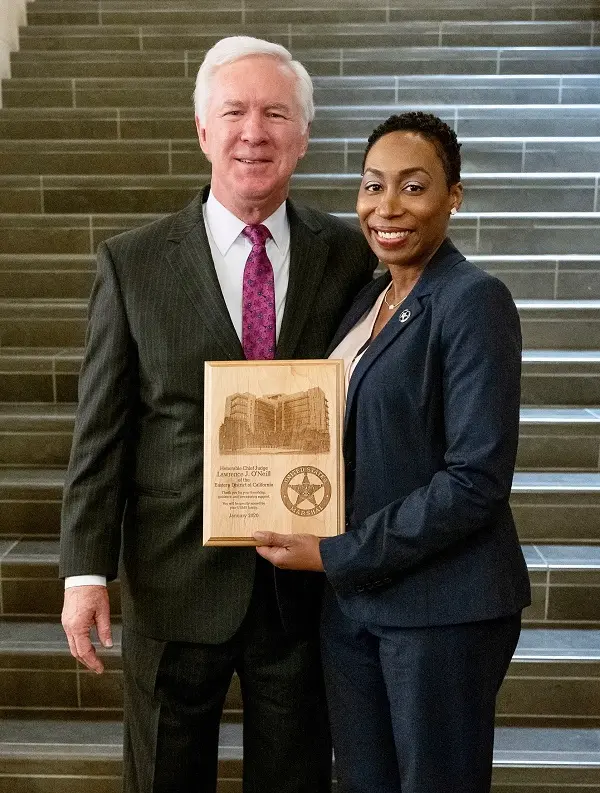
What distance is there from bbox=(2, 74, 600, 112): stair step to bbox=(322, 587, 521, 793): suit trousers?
13.6ft

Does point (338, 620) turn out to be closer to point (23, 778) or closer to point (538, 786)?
point (538, 786)

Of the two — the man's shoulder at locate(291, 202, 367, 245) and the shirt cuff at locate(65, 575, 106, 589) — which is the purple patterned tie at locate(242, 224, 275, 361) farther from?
the shirt cuff at locate(65, 575, 106, 589)

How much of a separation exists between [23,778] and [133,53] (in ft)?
14.7

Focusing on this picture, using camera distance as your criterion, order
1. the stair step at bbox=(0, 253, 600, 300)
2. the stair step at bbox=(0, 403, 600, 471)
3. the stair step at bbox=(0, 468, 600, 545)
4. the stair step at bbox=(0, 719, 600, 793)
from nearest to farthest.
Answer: the stair step at bbox=(0, 719, 600, 793) < the stair step at bbox=(0, 468, 600, 545) < the stair step at bbox=(0, 403, 600, 471) < the stair step at bbox=(0, 253, 600, 300)

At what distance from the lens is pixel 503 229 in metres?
3.93

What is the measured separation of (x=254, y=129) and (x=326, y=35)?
4601 mm

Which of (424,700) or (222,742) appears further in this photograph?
(222,742)

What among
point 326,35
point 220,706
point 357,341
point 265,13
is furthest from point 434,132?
point 265,13

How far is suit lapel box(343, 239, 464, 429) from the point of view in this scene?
51.2 inches

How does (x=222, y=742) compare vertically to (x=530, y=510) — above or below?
below

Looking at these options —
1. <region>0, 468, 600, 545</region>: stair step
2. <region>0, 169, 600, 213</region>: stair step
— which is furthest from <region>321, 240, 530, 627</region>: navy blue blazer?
<region>0, 169, 600, 213</region>: stair step

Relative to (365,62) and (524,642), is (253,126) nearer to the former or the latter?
(524,642)

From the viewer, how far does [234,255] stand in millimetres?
1542

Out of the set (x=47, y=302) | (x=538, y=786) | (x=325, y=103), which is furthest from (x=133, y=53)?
(x=538, y=786)
